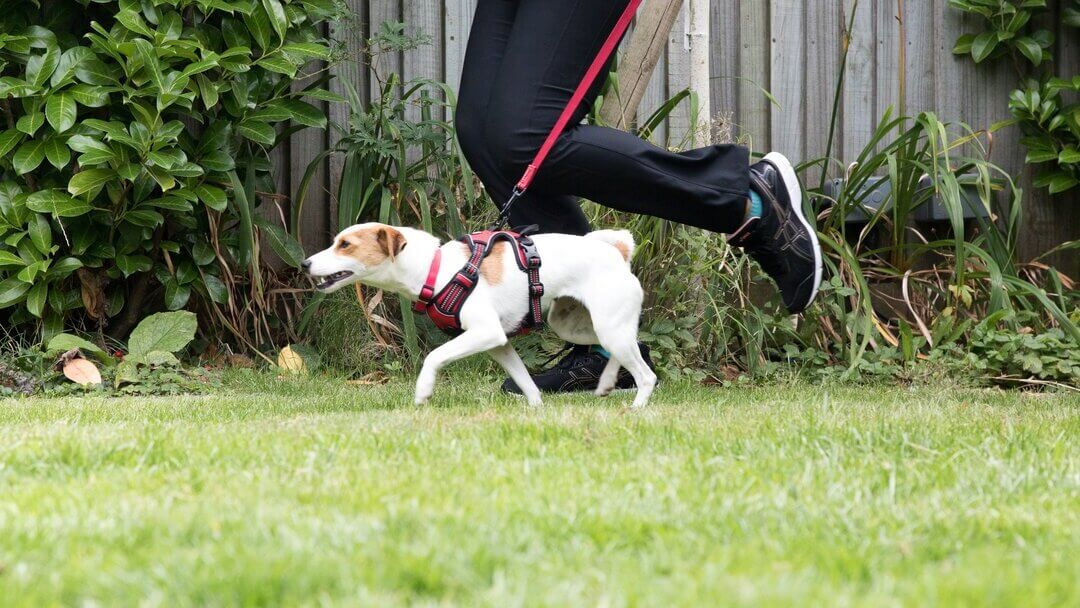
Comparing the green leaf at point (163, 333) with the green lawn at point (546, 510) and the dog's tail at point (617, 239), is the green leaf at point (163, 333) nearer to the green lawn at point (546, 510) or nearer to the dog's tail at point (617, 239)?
the green lawn at point (546, 510)

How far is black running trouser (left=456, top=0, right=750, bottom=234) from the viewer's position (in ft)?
10.1

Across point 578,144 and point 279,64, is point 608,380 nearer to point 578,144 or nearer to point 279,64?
point 578,144

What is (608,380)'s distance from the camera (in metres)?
3.45

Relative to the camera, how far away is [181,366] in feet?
14.5

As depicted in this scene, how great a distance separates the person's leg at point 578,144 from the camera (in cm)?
306

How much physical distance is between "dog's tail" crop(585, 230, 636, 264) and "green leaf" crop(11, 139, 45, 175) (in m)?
2.19

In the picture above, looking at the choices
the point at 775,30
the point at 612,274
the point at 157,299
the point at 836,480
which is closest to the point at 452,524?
the point at 836,480

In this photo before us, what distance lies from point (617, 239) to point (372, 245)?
758 millimetres

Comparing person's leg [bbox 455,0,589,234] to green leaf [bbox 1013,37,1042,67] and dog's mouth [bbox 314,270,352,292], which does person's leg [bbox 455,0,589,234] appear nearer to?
dog's mouth [bbox 314,270,352,292]

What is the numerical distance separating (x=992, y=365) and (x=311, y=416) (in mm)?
2684

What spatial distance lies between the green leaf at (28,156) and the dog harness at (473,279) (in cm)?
181

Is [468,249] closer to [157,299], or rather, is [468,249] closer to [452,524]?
[452,524]

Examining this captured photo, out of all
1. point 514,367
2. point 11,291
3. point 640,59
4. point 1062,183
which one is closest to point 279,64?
point 11,291

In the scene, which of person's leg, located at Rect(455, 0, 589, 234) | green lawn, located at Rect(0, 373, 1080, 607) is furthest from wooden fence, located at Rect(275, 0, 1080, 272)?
green lawn, located at Rect(0, 373, 1080, 607)
